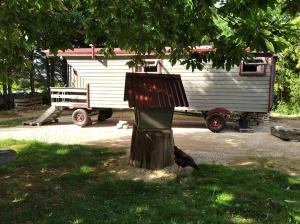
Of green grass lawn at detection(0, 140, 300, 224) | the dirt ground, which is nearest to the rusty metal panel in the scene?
the dirt ground

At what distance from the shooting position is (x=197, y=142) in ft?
40.3

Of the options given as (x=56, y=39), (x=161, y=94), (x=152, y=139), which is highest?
(x=56, y=39)

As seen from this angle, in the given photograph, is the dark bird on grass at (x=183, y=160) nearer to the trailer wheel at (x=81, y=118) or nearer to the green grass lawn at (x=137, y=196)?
the green grass lawn at (x=137, y=196)

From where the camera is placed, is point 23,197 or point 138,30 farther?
point 23,197

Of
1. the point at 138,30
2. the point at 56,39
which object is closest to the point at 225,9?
the point at 138,30

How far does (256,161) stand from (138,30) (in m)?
4.89

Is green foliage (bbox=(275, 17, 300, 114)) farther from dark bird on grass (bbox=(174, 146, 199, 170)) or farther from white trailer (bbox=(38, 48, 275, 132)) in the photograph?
dark bird on grass (bbox=(174, 146, 199, 170))

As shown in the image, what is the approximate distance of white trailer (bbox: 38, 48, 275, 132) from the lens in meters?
14.8

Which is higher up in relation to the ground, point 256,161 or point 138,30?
point 138,30

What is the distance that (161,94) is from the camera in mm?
8688

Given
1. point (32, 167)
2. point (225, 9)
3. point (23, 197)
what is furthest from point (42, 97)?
point (225, 9)

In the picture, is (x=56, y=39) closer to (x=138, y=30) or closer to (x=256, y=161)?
(x=138, y=30)

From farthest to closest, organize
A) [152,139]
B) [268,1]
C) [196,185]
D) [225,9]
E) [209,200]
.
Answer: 1. [152,139]
2. [196,185]
3. [209,200]
4. [225,9]
5. [268,1]

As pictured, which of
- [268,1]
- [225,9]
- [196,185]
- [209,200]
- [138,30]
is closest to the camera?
[268,1]
